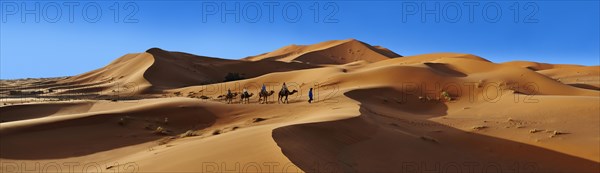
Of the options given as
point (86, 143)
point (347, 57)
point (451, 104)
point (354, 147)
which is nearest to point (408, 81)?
point (451, 104)

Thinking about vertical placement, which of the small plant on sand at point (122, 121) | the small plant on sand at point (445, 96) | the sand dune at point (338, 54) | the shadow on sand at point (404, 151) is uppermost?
the sand dune at point (338, 54)

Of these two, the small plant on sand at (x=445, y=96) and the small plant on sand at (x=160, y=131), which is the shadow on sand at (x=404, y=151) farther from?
the small plant on sand at (x=445, y=96)

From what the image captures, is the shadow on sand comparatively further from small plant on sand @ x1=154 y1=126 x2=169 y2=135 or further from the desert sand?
small plant on sand @ x1=154 y1=126 x2=169 y2=135

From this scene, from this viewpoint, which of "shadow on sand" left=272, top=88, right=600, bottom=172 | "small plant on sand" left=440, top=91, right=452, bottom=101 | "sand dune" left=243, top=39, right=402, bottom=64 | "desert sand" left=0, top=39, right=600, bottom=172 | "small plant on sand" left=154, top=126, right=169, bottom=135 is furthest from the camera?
"sand dune" left=243, top=39, right=402, bottom=64

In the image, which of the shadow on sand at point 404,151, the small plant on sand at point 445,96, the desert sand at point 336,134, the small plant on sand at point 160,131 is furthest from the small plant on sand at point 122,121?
the small plant on sand at point 445,96

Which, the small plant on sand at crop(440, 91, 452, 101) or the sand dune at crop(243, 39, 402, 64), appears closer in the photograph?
the small plant on sand at crop(440, 91, 452, 101)

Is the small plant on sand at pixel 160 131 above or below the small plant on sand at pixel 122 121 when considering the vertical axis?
below

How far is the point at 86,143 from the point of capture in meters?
10.6

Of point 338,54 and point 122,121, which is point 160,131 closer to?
point 122,121

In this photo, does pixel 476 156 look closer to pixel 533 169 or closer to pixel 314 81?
pixel 533 169

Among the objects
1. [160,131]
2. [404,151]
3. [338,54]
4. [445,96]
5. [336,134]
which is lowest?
[404,151]

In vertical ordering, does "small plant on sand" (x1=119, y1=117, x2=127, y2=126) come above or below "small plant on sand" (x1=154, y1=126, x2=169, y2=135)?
above

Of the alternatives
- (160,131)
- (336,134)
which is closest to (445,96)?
(336,134)

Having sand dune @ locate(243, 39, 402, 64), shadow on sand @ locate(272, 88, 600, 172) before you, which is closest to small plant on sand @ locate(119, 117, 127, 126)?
shadow on sand @ locate(272, 88, 600, 172)
